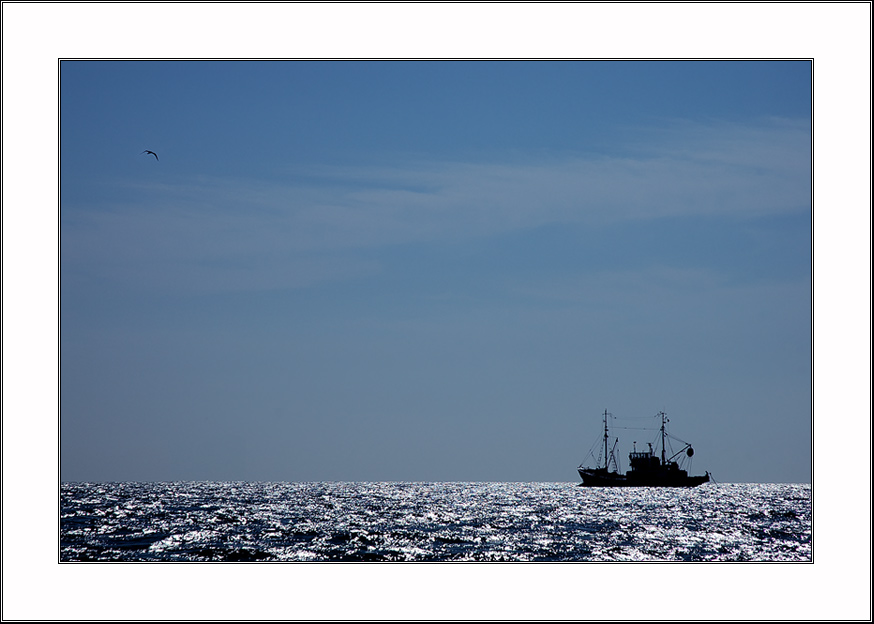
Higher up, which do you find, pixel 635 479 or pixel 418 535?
pixel 418 535

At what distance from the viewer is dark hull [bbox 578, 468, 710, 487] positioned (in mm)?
116250

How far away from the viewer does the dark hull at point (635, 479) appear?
11625 cm

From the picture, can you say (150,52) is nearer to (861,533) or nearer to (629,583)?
(629,583)

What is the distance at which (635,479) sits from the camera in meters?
118

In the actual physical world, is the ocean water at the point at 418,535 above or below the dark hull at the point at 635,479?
above

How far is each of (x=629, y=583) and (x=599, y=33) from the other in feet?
27.6

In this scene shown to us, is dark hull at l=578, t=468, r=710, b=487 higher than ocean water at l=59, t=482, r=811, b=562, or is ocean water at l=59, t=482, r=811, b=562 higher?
ocean water at l=59, t=482, r=811, b=562

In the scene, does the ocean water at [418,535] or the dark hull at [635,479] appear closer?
the ocean water at [418,535]

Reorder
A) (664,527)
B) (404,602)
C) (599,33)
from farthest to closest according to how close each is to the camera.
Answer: (664,527), (599,33), (404,602)

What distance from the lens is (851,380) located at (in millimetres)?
12570

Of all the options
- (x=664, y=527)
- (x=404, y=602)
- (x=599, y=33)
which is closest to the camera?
(x=404, y=602)

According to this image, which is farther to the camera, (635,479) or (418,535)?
(635,479)

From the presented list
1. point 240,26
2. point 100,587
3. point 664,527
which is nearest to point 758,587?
point 100,587

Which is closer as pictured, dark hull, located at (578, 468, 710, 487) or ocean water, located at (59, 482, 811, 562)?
ocean water, located at (59, 482, 811, 562)
